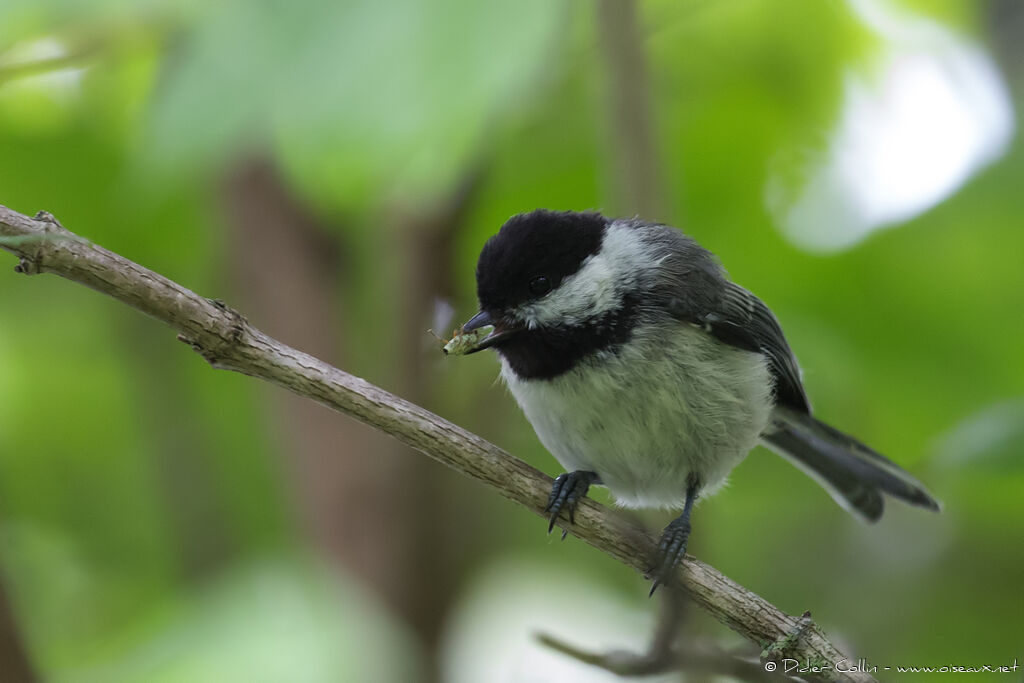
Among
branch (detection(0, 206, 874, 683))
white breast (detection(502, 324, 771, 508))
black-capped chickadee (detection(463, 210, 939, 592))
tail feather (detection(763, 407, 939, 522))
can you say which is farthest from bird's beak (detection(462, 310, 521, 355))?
tail feather (detection(763, 407, 939, 522))

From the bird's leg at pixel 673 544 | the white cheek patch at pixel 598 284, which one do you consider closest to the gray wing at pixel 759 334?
the white cheek patch at pixel 598 284

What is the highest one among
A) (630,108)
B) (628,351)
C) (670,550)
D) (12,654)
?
(630,108)

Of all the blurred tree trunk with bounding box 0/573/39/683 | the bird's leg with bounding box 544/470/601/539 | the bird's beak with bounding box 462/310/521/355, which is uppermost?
the bird's beak with bounding box 462/310/521/355

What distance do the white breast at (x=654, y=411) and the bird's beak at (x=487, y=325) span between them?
13 cm

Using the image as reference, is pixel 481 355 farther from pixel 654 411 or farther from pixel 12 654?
pixel 12 654

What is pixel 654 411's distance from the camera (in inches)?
77.9

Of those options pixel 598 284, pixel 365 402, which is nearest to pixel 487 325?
pixel 598 284

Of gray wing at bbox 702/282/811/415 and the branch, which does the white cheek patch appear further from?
the branch

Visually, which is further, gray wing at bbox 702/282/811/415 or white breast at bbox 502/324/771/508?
gray wing at bbox 702/282/811/415

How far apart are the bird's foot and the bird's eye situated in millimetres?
559

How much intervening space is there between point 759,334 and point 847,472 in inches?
19.4

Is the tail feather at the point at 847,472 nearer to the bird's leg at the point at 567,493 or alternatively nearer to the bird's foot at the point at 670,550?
the bird's foot at the point at 670,550

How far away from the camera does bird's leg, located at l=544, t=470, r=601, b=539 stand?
1650 mm

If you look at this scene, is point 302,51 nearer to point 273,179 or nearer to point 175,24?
point 175,24
